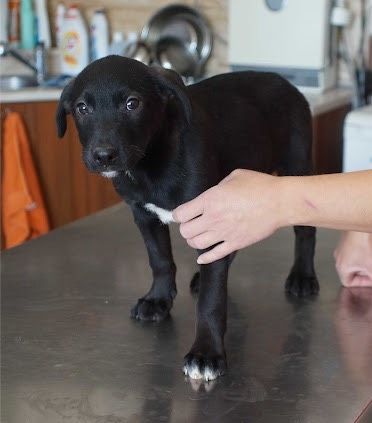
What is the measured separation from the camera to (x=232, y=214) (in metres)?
1.09

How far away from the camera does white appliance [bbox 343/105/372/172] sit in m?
2.62

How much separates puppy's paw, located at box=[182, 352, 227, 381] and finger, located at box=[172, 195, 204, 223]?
0.19m

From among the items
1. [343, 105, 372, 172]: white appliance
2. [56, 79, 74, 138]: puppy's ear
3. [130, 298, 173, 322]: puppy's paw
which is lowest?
[343, 105, 372, 172]: white appliance

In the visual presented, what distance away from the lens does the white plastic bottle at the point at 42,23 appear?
11.4 ft

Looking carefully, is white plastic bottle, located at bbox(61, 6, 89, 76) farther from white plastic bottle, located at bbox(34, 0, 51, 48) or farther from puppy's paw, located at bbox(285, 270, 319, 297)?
puppy's paw, located at bbox(285, 270, 319, 297)

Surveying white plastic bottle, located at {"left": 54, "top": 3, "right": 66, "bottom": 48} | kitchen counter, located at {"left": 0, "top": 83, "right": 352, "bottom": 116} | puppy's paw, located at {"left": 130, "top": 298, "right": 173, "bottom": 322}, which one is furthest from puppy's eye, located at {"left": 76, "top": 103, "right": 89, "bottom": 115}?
white plastic bottle, located at {"left": 54, "top": 3, "right": 66, "bottom": 48}

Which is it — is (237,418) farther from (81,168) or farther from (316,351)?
(81,168)

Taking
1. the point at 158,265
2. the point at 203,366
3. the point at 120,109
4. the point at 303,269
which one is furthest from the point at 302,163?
the point at 203,366

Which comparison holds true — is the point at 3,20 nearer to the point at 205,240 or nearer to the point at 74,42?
the point at 74,42

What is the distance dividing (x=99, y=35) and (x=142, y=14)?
0.89 feet

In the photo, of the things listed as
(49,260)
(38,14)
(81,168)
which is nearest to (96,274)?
(49,260)

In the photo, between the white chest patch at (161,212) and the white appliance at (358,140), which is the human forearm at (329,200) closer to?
the white chest patch at (161,212)

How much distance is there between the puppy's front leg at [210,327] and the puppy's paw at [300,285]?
0.78ft

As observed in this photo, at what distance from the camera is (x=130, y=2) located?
3580 mm
